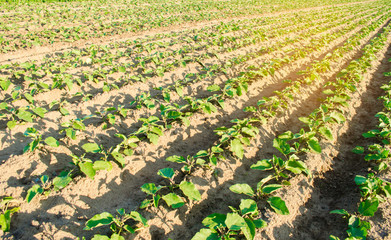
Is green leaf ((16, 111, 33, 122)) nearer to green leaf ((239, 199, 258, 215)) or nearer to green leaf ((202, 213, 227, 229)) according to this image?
green leaf ((202, 213, 227, 229))

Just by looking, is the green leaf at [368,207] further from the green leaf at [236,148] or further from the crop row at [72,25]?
the crop row at [72,25]

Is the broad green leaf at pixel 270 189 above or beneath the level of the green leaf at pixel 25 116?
beneath

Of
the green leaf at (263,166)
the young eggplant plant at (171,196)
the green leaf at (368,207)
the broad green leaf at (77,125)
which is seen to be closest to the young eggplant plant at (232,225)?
the young eggplant plant at (171,196)

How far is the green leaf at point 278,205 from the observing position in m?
2.18

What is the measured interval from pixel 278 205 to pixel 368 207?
2.97 feet

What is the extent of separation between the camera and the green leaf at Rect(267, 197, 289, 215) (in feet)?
7.16

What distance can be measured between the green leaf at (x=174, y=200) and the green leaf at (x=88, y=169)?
0.96 metres

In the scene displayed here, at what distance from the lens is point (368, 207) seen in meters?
2.19

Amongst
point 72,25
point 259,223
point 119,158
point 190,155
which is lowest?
point 190,155

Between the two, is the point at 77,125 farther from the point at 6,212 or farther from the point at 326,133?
the point at 326,133

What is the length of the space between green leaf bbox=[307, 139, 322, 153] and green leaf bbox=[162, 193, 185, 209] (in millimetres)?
2017

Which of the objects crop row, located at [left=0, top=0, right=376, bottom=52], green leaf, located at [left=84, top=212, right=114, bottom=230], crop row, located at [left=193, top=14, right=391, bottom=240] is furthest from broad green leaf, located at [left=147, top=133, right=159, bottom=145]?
crop row, located at [left=0, top=0, right=376, bottom=52]

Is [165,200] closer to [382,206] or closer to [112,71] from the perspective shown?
[382,206]

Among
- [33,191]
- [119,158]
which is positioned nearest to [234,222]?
[119,158]
